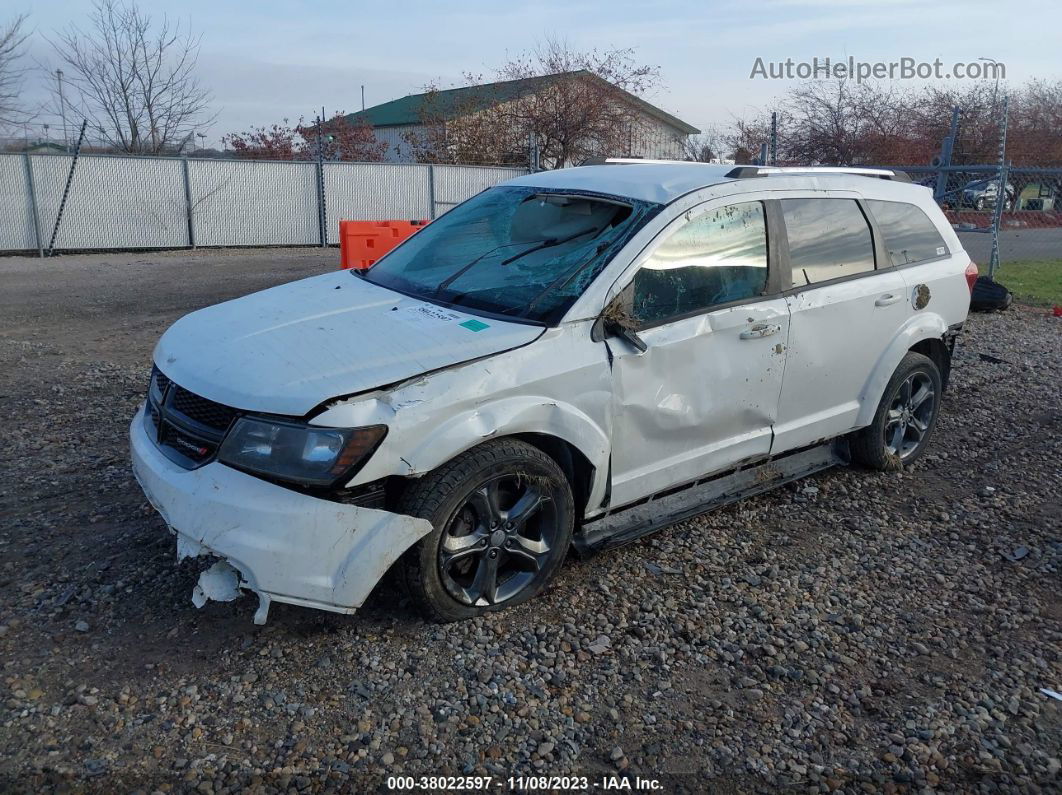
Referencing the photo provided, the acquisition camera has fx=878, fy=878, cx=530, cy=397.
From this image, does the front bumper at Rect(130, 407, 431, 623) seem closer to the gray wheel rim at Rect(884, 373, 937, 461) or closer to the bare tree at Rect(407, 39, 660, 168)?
the gray wheel rim at Rect(884, 373, 937, 461)

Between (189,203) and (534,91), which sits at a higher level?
(534,91)

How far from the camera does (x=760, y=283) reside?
430cm

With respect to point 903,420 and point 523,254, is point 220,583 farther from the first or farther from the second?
point 903,420

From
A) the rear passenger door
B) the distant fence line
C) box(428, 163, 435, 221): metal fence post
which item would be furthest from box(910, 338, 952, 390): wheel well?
box(428, 163, 435, 221): metal fence post

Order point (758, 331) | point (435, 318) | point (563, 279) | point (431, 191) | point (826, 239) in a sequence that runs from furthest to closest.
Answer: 1. point (431, 191)
2. point (826, 239)
3. point (758, 331)
4. point (563, 279)
5. point (435, 318)

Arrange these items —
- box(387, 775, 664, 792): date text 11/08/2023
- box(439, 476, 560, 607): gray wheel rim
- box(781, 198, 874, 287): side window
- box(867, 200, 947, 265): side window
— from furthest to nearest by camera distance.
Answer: box(867, 200, 947, 265): side window < box(781, 198, 874, 287): side window < box(439, 476, 560, 607): gray wheel rim < box(387, 775, 664, 792): date text 11/08/2023

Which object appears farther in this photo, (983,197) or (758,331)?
(983,197)

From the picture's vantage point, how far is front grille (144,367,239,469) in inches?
127

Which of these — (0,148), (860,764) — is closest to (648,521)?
(860,764)

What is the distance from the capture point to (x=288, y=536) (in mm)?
3020

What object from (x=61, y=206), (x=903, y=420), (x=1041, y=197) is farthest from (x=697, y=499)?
(x=1041, y=197)

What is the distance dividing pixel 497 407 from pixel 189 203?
17777 mm

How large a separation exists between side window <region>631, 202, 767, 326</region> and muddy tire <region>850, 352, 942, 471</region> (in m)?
1.38

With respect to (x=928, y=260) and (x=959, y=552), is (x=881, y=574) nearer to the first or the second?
(x=959, y=552)
